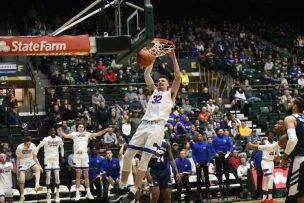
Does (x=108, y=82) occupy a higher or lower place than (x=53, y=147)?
higher

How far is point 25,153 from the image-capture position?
16453mm

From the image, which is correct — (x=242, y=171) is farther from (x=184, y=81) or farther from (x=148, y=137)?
(x=148, y=137)

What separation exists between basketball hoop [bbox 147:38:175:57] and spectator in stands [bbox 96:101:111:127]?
A: 10089 millimetres

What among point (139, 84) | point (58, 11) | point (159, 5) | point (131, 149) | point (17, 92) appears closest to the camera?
point (131, 149)

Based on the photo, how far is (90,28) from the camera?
85.5 feet

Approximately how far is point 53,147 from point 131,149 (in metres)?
7.60

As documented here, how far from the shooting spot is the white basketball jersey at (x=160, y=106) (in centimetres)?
995

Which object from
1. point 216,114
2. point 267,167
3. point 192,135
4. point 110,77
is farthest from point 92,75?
point 267,167

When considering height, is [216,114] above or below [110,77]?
below

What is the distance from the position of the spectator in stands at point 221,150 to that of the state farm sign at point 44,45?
8.54 metres

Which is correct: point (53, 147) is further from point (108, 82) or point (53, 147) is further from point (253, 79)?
point (253, 79)

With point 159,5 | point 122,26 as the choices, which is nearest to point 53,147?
point 122,26

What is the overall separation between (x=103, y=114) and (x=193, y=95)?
15.2 ft

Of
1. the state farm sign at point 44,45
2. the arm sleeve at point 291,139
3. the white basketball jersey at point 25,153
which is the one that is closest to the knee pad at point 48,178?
the white basketball jersey at point 25,153
